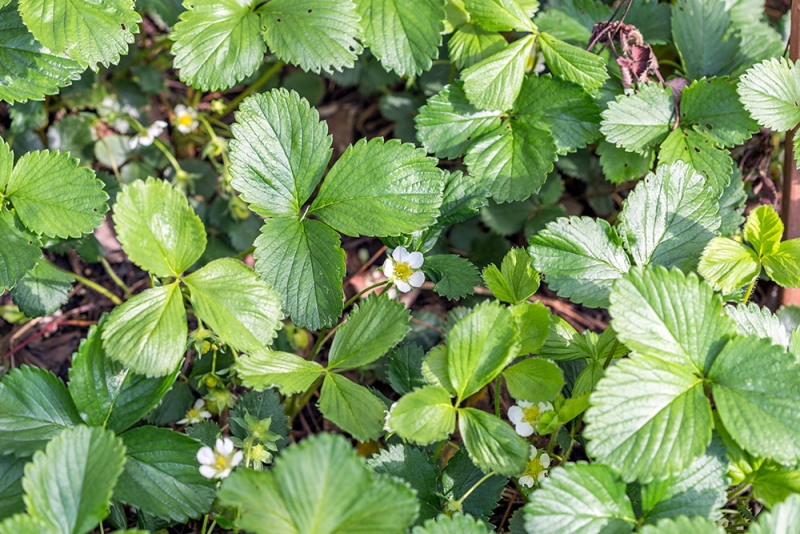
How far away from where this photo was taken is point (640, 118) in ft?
7.43

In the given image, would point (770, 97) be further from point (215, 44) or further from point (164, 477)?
point (164, 477)

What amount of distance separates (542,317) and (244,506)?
0.89m

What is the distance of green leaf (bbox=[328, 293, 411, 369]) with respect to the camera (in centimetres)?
178

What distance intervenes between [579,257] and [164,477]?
51.4 inches

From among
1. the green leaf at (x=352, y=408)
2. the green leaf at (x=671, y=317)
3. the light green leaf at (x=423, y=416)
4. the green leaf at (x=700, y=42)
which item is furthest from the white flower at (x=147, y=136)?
the green leaf at (x=700, y=42)

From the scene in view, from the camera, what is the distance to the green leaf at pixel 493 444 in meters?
1.62

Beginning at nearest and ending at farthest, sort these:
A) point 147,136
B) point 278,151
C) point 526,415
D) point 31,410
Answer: point 31,410 → point 526,415 → point 278,151 → point 147,136

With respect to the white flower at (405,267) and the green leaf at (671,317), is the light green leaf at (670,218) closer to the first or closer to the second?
the green leaf at (671,317)

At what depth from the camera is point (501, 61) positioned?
226 cm

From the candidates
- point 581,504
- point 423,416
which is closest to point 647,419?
point 581,504

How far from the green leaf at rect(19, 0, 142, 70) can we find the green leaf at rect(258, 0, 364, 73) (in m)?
0.45

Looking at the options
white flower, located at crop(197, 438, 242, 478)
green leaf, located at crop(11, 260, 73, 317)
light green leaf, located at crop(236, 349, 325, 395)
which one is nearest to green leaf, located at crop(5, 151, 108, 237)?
green leaf, located at crop(11, 260, 73, 317)

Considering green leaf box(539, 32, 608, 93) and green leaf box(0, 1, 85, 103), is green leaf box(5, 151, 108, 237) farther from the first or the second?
green leaf box(539, 32, 608, 93)

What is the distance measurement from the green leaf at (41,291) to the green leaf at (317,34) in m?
1.13
